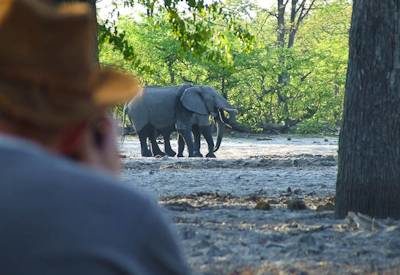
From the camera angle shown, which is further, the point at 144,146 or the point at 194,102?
the point at 194,102

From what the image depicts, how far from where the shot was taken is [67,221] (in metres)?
1.42

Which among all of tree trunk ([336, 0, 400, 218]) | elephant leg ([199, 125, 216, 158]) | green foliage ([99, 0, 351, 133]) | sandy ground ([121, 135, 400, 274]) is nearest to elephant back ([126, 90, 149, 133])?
elephant leg ([199, 125, 216, 158])

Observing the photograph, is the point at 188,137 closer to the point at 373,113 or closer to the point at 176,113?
the point at 176,113

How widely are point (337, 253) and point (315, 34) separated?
5184 cm

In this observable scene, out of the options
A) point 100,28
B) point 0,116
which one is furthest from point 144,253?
point 100,28

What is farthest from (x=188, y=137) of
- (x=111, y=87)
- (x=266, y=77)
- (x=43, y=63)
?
(x=43, y=63)

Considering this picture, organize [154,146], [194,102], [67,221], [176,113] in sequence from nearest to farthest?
[67,221]
[154,146]
[194,102]
[176,113]

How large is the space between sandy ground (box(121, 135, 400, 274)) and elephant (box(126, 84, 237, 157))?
11.9 metres

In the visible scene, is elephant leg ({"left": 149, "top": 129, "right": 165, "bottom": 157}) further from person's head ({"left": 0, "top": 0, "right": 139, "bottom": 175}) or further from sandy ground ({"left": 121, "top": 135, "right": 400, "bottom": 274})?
person's head ({"left": 0, "top": 0, "right": 139, "bottom": 175})

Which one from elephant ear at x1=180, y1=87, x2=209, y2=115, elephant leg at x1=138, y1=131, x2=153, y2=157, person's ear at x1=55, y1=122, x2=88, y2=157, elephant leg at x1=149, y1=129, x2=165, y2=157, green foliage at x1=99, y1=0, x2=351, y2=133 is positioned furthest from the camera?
green foliage at x1=99, y1=0, x2=351, y2=133

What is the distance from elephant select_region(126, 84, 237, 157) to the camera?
28281 mm

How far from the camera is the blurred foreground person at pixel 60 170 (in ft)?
4.62

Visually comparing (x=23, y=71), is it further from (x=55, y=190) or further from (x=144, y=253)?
(x=144, y=253)

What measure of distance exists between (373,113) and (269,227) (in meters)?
1.23
